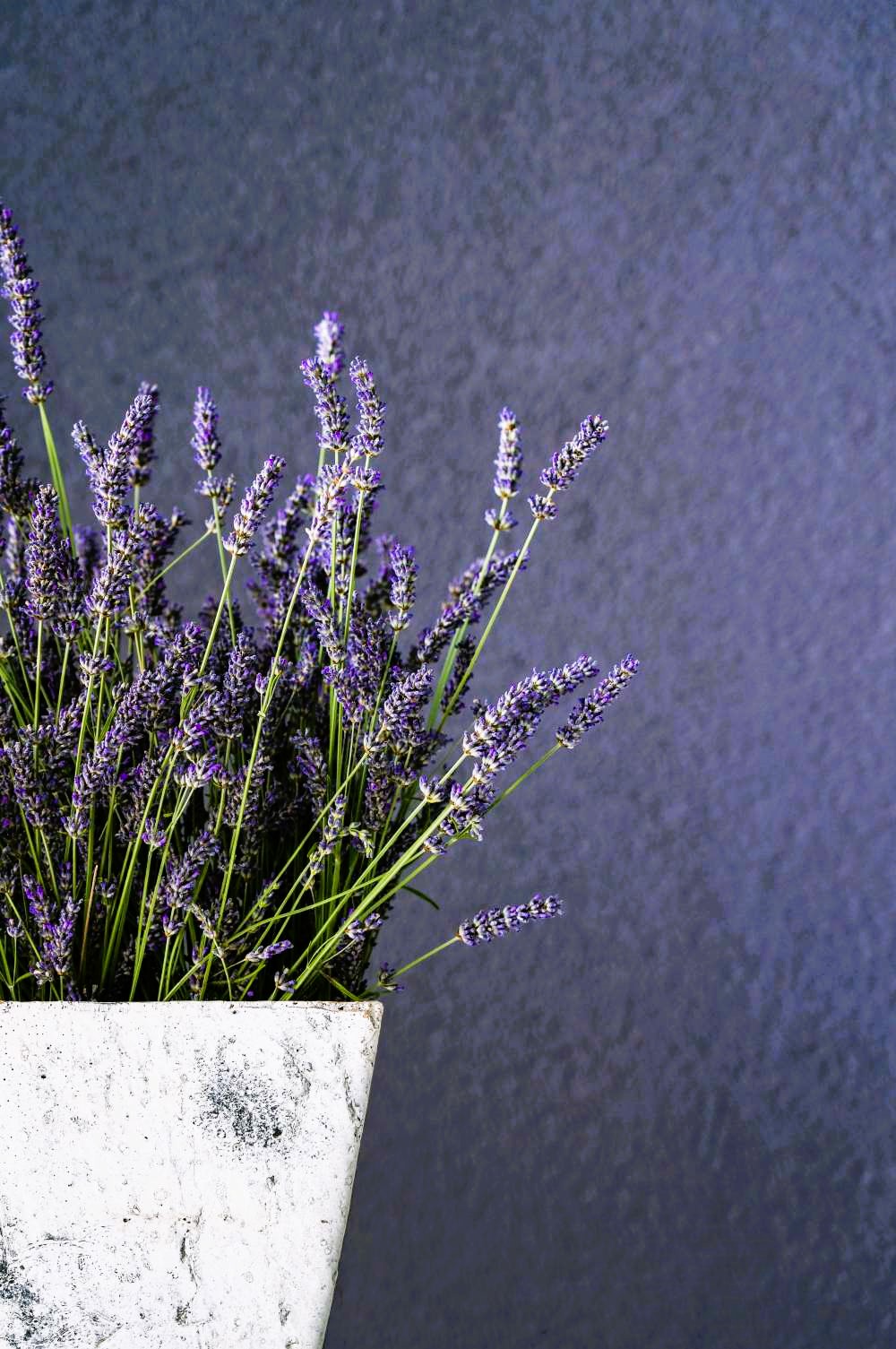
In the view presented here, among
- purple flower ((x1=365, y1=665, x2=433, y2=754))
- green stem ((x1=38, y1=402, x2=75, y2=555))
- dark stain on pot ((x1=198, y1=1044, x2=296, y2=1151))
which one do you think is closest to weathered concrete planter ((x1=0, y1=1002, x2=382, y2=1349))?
dark stain on pot ((x1=198, y1=1044, x2=296, y2=1151))

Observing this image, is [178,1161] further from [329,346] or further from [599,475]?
[599,475]

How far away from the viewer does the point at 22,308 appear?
0.58 m

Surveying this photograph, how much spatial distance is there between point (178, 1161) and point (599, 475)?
0.90 meters

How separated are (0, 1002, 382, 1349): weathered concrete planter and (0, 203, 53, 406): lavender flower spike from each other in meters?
0.27

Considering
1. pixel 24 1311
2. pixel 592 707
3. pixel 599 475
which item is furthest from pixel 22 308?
pixel 599 475

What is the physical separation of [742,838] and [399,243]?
25.5 inches

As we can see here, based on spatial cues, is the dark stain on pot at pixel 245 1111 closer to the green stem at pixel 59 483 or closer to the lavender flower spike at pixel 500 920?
the lavender flower spike at pixel 500 920

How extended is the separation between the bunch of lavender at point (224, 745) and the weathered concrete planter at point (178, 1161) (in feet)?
0.10

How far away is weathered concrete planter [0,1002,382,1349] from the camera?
0.52m

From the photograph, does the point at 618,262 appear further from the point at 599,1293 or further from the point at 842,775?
the point at 599,1293

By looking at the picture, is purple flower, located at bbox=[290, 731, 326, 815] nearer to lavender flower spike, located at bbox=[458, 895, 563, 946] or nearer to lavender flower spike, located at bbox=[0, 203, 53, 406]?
lavender flower spike, located at bbox=[458, 895, 563, 946]

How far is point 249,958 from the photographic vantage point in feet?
1.78

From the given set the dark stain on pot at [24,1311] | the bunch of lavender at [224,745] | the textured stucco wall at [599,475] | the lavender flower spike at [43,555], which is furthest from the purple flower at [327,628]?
the textured stucco wall at [599,475]

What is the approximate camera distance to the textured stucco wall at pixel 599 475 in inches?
48.9
